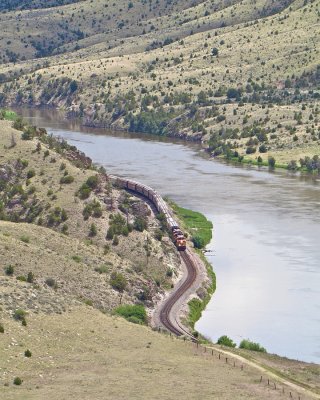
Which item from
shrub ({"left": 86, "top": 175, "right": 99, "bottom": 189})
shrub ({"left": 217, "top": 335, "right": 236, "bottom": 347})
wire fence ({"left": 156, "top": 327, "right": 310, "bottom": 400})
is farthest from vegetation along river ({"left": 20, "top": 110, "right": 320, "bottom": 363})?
shrub ({"left": 86, "top": 175, "right": 99, "bottom": 189})

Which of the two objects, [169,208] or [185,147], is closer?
[169,208]

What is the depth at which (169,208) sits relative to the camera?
130m

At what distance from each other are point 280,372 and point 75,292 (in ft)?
72.8

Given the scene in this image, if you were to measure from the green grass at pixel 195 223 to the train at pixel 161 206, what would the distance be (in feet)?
8.25

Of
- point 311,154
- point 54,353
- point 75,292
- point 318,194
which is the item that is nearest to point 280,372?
point 54,353

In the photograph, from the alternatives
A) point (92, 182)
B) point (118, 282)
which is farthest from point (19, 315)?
point (92, 182)

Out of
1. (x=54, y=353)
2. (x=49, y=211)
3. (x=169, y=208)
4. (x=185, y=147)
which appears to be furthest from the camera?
(x=185, y=147)

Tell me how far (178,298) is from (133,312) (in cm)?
908

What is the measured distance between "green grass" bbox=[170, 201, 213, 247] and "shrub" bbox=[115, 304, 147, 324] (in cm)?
2890

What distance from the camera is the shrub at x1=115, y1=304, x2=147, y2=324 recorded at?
87675 mm

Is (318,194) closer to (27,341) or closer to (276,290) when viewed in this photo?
→ (276,290)

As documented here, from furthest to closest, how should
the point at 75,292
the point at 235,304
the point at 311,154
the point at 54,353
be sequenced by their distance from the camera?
the point at 311,154, the point at 235,304, the point at 75,292, the point at 54,353

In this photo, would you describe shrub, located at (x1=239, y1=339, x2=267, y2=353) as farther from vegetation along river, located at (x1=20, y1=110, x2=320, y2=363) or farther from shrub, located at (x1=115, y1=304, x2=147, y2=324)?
shrub, located at (x1=115, y1=304, x2=147, y2=324)

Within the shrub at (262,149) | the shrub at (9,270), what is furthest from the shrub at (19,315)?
the shrub at (262,149)
